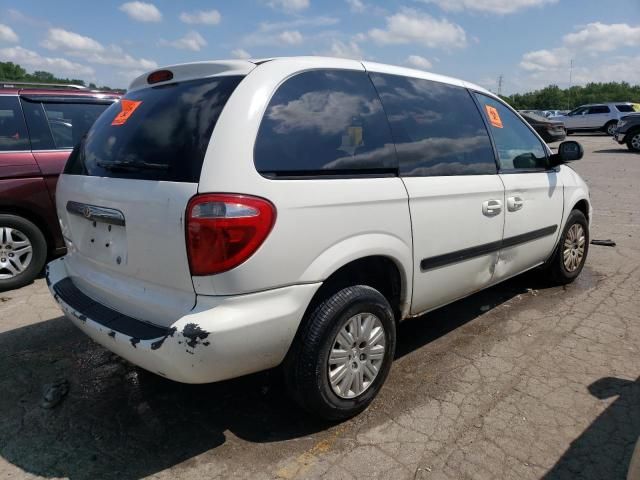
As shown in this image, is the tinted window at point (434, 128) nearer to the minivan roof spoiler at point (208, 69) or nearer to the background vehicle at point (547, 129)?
the minivan roof spoiler at point (208, 69)

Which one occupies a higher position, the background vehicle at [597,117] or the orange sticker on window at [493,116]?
the orange sticker on window at [493,116]

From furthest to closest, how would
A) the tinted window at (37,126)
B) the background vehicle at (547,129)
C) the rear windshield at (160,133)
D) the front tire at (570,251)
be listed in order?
1. the background vehicle at (547,129)
2. the tinted window at (37,126)
3. the front tire at (570,251)
4. the rear windshield at (160,133)

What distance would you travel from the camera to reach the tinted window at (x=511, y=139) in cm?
370

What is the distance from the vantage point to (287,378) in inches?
98.3

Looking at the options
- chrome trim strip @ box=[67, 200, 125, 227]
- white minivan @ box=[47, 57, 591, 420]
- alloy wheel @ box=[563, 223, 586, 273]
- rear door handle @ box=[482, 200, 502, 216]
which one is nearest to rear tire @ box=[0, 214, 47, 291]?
white minivan @ box=[47, 57, 591, 420]

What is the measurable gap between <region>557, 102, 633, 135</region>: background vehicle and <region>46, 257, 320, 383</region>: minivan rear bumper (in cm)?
2809

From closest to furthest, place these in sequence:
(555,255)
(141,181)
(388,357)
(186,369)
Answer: (186,369), (141,181), (388,357), (555,255)

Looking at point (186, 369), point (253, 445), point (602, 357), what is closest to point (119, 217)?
point (186, 369)

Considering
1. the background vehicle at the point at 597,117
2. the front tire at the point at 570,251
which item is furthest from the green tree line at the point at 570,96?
the front tire at the point at 570,251

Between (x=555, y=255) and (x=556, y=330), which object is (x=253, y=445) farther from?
(x=555, y=255)

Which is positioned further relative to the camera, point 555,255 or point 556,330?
point 555,255

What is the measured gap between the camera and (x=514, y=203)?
3.63 metres

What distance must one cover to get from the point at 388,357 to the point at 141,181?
1.59 meters

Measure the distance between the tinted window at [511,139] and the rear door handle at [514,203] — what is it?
0.23 m
